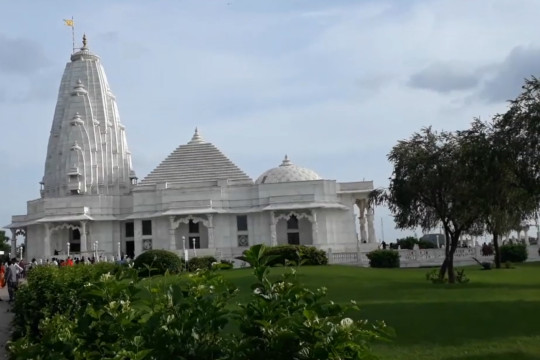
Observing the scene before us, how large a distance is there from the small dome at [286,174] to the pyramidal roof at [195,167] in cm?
183

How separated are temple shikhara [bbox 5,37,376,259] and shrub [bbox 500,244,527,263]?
16.5m

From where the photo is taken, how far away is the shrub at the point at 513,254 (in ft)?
132

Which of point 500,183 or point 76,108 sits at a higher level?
point 76,108

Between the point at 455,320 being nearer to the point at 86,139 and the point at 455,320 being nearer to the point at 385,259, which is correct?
the point at 385,259

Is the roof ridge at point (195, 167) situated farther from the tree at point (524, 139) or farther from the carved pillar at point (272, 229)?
the tree at point (524, 139)

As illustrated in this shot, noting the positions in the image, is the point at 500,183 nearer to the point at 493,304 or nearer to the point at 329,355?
the point at 493,304

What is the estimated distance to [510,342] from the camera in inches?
480

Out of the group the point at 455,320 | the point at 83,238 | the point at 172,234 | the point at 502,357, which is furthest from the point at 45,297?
the point at 83,238

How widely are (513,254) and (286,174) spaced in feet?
83.8

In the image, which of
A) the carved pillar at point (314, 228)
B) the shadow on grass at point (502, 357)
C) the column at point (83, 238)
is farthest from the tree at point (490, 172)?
the column at point (83, 238)

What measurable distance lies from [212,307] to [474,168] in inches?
711

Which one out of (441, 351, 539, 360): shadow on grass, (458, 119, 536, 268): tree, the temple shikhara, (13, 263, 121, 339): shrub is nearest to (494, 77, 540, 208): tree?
(458, 119, 536, 268): tree

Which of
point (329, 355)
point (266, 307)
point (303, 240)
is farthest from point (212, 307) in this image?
point (303, 240)

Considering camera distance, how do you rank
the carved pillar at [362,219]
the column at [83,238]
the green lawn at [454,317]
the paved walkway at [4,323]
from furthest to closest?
1. the carved pillar at [362,219]
2. the column at [83,238]
3. the paved walkway at [4,323]
4. the green lawn at [454,317]
